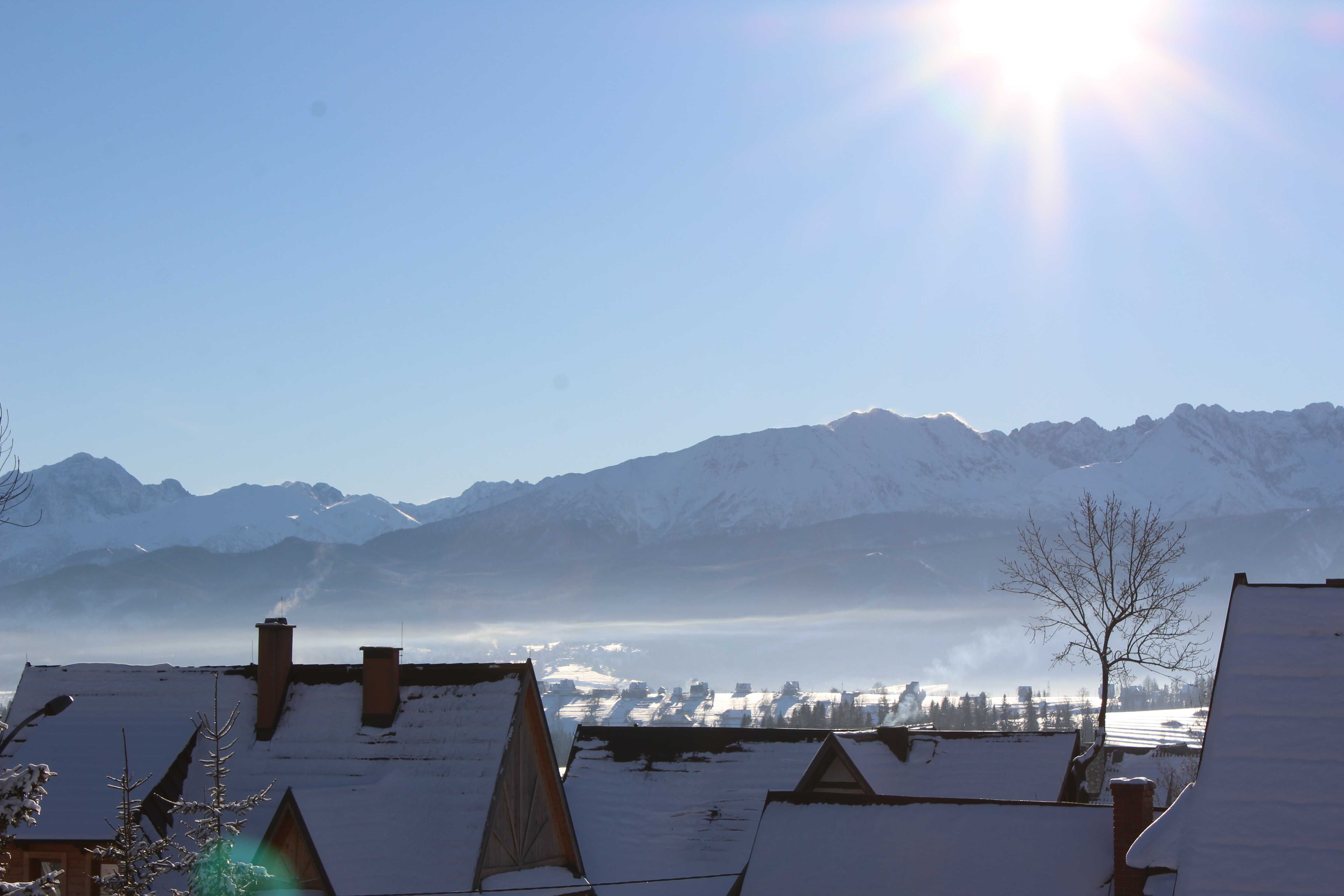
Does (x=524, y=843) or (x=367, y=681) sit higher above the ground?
(x=367, y=681)

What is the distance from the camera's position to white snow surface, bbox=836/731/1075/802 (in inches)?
1646

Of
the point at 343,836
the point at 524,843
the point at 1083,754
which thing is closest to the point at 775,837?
the point at 524,843

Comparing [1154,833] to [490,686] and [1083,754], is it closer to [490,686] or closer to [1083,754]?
[490,686]

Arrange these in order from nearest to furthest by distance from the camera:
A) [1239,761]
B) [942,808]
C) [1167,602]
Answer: [1239,761]
[942,808]
[1167,602]

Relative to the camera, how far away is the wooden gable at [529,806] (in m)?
33.4

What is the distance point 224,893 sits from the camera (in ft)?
74.5

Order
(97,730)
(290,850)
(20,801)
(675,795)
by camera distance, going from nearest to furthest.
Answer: (20,801) → (290,850) → (97,730) → (675,795)

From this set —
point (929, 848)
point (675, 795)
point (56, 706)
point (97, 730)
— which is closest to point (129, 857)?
point (56, 706)

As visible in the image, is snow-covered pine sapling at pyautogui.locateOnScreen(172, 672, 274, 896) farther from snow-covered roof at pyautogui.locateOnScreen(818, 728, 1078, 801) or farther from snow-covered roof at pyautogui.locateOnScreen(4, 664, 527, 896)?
snow-covered roof at pyautogui.locateOnScreen(818, 728, 1078, 801)

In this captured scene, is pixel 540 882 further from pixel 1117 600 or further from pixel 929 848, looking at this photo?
pixel 1117 600

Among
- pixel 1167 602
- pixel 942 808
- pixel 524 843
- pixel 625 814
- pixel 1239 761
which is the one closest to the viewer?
pixel 1239 761

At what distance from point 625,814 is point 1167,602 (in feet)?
101

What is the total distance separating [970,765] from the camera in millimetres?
43031

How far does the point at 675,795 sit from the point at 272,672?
1311 centimetres
